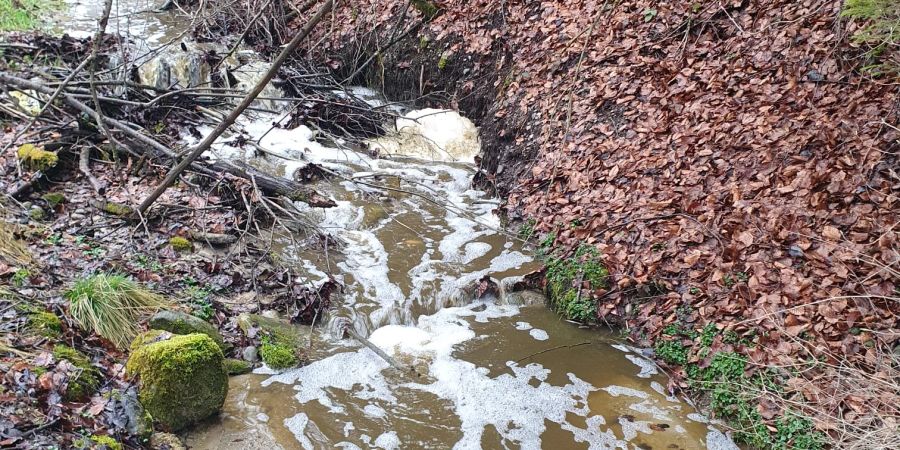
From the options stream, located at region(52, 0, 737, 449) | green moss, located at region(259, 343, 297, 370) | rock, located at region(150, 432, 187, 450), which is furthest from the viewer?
Result: green moss, located at region(259, 343, 297, 370)

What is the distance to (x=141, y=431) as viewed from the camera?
391 cm

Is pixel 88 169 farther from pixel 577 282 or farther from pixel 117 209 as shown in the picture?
pixel 577 282

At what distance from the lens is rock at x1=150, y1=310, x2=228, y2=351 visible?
5016mm

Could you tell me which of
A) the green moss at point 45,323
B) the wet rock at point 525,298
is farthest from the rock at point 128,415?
the wet rock at point 525,298

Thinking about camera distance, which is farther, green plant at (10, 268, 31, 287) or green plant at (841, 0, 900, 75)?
green plant at (841, 0, 900, 75)

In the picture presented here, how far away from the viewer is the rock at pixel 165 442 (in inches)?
159

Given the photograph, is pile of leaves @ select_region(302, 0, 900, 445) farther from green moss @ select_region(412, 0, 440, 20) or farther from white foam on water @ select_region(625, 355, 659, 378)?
green moss @ select_region(412, 0, 440, 20)

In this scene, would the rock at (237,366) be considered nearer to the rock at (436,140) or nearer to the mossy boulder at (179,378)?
the mossy boulder at (179,378)

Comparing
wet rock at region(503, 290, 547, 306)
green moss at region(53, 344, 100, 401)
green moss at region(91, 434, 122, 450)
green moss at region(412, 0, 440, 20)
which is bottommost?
wet rock at region(503, 290, 547, 306)

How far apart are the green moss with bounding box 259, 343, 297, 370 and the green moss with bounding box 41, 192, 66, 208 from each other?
11.6 feet

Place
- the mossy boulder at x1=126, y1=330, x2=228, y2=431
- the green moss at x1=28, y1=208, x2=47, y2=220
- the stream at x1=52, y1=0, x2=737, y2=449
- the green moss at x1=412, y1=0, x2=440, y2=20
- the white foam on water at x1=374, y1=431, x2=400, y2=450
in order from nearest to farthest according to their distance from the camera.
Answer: the mossy boulder at x1=126, y1=330, x2=228, y2=431 < the white foam on water at x1=374, y1=431, x2=400, y2=450 < the stream at x1=52, y1=0, x2=737, y2=449 < the green moss at x1=28, y1=208, x2=47, y2=220 < the green moss at x1=412, y1=0, x2=440, y2=20

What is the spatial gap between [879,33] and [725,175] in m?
1.95

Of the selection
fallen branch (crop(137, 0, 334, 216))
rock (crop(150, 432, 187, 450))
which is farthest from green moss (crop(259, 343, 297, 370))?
fallen branch (crop(137, 0, 334, 216))

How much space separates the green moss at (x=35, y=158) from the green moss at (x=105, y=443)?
16.7ft
